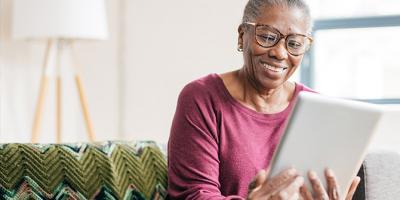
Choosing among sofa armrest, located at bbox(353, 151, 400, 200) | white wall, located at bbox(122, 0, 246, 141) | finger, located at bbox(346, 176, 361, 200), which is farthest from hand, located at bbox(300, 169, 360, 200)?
white wall, located at bbox(122, 0, 246, 141)

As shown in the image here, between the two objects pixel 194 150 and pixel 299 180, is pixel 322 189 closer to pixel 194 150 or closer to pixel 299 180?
pixel 299 180

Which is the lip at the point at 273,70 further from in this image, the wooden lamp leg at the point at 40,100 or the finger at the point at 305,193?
the wooden lamp leg at the point at 40,100

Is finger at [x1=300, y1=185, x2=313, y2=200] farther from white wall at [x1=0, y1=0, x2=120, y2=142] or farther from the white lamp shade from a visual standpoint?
white wall at [x1=0, y1=0, x2=120, y2=142]

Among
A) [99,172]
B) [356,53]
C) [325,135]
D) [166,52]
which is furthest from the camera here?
[356,53]

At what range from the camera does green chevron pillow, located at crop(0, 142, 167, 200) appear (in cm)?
173

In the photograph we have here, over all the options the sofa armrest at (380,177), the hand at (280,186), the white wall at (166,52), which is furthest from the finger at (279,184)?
the white wall at (166,52)

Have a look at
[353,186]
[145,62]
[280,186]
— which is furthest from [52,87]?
[280,186]

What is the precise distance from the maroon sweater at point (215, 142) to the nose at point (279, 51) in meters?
0.16

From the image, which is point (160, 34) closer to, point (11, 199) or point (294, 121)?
point (11, 199)

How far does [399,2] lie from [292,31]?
245 centimetres

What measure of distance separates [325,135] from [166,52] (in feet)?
8.25

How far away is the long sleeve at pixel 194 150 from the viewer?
1.69 meters

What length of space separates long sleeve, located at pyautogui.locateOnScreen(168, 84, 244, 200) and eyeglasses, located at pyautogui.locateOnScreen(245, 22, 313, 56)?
198mm

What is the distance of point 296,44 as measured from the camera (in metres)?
1.74
